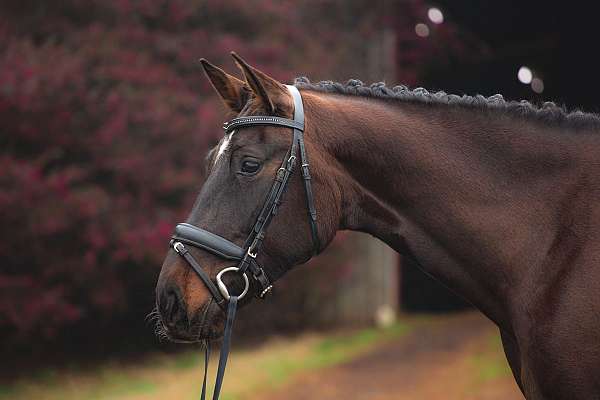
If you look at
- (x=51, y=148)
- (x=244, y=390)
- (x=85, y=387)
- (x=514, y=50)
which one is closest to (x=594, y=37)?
(x=514, y=50)

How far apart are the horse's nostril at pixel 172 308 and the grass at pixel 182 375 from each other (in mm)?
4136

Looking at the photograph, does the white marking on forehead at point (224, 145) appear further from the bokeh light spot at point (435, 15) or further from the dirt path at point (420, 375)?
the bokeh light spot at point (435, 15)

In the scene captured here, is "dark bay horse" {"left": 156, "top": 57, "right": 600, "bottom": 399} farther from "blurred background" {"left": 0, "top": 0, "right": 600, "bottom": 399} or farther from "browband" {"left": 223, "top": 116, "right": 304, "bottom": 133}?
"blurred background" {"left": 0, "top": 0, "right": 600, "bottom": 399}

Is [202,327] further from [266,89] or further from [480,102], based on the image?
[480,102]

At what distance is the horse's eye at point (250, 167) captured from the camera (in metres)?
2.73

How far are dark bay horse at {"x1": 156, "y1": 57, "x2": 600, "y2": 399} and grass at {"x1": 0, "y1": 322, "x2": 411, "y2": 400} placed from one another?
168 inches

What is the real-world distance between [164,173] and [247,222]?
430 centimetres

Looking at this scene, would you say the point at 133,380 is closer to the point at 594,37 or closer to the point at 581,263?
the point at 581,263

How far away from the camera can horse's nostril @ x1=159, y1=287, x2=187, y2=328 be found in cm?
265

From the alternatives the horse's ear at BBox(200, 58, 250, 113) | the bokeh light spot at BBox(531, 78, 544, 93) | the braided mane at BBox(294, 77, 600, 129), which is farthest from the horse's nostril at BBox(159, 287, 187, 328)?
the bokeh light spot at BBox(531, 78, 544, 93)

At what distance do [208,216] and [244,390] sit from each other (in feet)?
15.0

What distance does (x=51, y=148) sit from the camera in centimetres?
627

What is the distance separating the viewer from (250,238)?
106 inches

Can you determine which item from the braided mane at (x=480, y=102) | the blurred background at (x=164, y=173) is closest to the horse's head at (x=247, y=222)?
the braided mane at (x=480, y=102)
